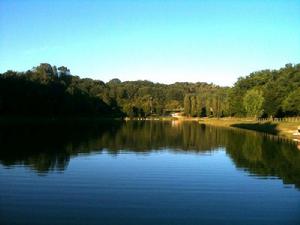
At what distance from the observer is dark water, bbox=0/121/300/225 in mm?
13203

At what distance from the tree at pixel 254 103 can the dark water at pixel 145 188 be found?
64.0 meters

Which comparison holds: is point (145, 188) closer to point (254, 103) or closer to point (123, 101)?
point (254, 103)

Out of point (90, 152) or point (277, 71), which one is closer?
point (90, 152)

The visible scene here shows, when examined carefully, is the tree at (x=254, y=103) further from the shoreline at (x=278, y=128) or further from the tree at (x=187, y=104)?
the tree at (x=187, y=104)

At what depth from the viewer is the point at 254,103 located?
9331 cm

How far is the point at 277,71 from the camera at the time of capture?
119938 mm

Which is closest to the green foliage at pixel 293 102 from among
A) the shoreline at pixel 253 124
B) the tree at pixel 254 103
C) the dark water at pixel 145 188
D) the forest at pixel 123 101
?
the forest at pixel 123 101

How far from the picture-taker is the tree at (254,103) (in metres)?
92.6

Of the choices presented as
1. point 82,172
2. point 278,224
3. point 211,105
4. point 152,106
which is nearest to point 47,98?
point 211,105

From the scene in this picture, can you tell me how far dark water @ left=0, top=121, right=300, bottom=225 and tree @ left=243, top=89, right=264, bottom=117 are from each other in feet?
210

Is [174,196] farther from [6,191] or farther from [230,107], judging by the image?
[230,107]

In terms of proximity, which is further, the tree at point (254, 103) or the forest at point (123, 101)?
the tree at point (254, 103)

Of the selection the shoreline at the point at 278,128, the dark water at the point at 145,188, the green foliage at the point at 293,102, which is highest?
the green foliage at the point at 293,102

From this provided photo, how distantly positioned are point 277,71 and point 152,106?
6267cm
